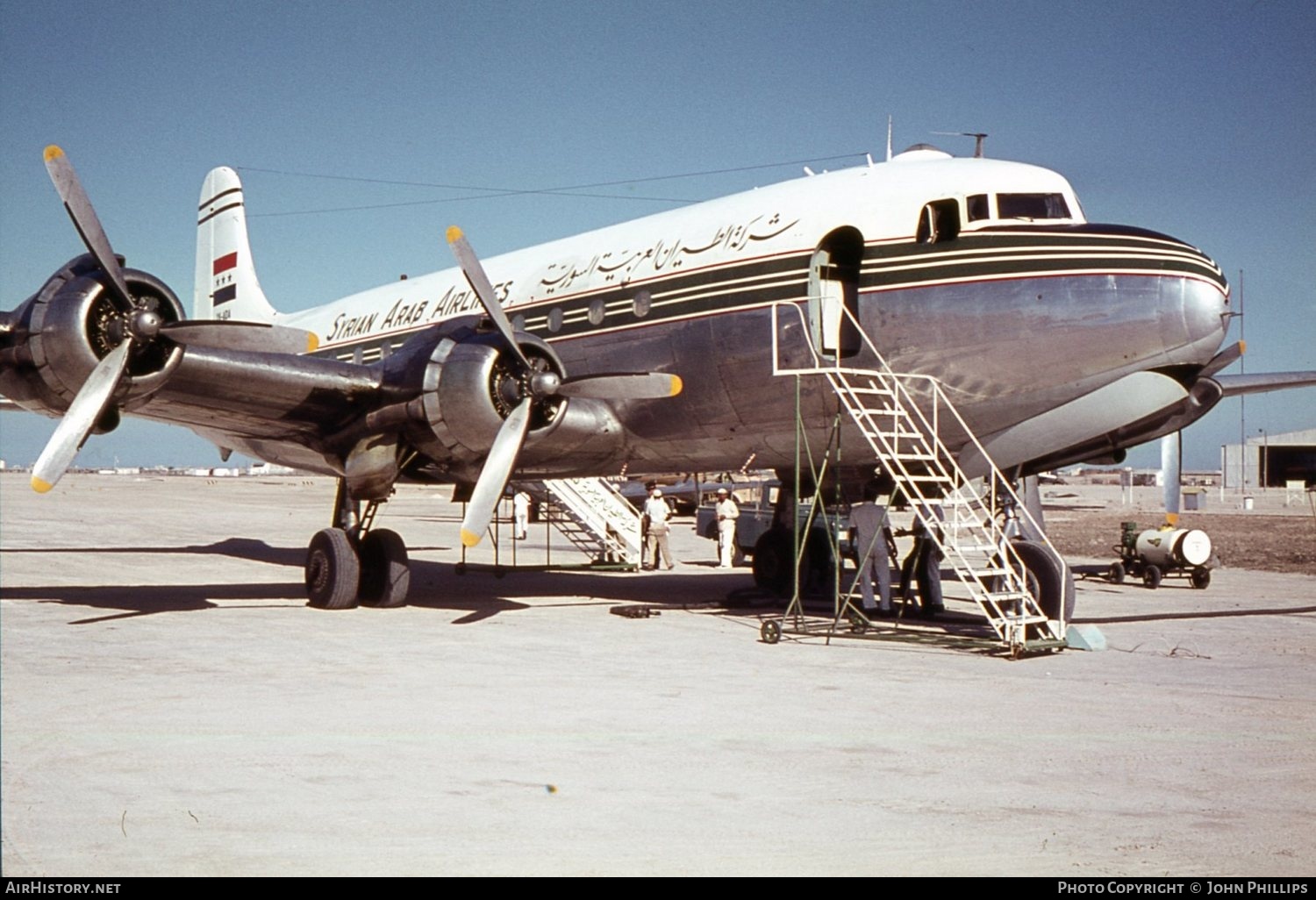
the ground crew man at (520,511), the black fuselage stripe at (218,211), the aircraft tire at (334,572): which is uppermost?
the black fuselage stripe at (218,211)

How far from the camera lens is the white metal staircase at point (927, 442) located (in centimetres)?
1072

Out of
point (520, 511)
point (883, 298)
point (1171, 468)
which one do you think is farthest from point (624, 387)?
point (520, 511)

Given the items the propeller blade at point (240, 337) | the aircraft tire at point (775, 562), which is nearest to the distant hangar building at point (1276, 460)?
the aircraft tire at point (775, 562)

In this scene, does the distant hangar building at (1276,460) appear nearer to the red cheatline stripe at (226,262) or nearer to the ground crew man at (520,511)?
the ground crew man at (520,511)

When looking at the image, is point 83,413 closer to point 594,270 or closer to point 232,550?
point 594,270

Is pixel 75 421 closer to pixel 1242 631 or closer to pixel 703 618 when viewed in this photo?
pixel 703 618

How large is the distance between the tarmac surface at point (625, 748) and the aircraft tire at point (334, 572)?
38cm

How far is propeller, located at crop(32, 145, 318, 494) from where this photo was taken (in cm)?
1050

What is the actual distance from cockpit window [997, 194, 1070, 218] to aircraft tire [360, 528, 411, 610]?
7136 millimetres

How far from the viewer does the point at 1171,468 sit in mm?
18234

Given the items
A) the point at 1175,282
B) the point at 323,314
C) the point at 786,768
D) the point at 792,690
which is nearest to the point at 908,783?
the point at 786,768

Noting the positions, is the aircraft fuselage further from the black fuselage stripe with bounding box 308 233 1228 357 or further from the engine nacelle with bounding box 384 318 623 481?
the engine nacelle with bounding box 384 318 623 481

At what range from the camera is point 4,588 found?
45.5 feet

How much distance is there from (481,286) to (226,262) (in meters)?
11.6
